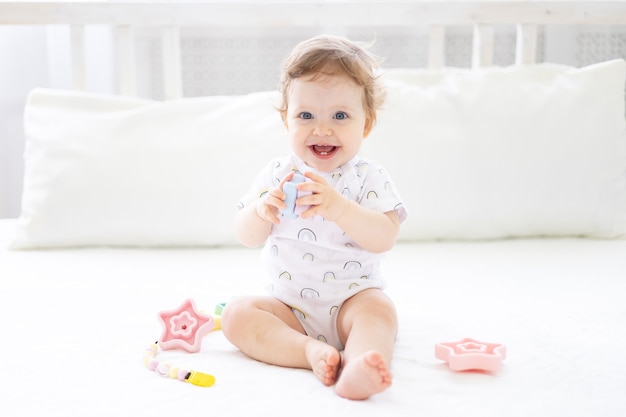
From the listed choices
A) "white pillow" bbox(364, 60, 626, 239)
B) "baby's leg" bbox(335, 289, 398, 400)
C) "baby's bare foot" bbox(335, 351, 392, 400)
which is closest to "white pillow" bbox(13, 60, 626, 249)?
"white pillow" bbox(364, 60, 626, 239)

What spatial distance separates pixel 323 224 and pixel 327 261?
51 mm

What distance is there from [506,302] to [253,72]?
1.42 m

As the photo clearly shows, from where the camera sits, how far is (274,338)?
0.88 m

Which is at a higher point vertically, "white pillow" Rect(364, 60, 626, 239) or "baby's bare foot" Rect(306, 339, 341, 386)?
"white pillow" Rect(364, 60, 626, 239)

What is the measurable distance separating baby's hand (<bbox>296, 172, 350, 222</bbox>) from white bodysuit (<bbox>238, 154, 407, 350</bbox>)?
3.2 inches

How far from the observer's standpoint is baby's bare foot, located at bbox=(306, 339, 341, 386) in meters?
0.80

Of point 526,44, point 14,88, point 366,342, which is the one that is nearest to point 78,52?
point 14,88

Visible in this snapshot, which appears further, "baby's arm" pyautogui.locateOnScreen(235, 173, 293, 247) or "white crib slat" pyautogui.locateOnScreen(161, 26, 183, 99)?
"white crib slat" pyautogui.locateOnScreen(161, 26, 183, 99)

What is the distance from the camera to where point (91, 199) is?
1465 millimetres

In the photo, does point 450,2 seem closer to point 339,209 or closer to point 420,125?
point 420,125

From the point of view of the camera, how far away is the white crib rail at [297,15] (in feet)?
5.60

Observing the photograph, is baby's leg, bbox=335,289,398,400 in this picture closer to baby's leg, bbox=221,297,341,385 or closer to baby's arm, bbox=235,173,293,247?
baby's leg, bbox=221,297,341,385

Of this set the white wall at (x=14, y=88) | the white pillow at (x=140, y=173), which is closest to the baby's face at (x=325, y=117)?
the white pillow at (x=140, y=173)

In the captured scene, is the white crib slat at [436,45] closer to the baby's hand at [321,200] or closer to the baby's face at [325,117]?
the baby's face at [325,117]
